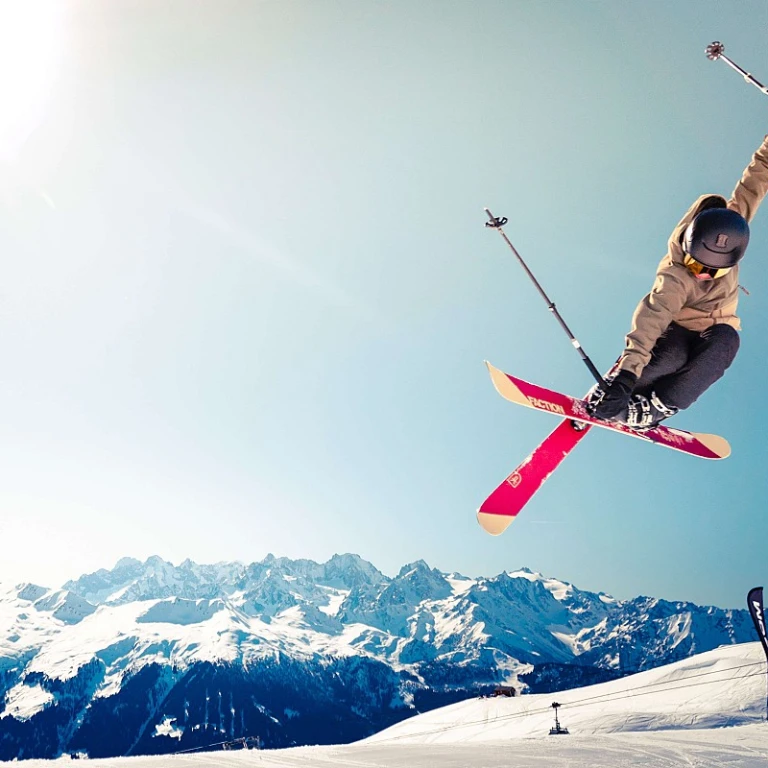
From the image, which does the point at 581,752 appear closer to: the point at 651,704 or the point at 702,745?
the point at 702,745

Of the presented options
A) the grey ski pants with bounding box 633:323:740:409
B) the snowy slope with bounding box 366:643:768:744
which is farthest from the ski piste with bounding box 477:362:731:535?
the snowy slope with bounding box 366:643:768:744

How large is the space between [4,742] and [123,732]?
117ft

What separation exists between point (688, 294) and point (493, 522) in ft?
11.8

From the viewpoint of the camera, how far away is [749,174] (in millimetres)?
5980

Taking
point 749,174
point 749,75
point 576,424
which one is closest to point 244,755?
point 576,424

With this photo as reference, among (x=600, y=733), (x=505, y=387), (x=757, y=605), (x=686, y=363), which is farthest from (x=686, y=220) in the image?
(x=600, y=733)

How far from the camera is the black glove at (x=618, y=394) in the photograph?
5434 millimetres

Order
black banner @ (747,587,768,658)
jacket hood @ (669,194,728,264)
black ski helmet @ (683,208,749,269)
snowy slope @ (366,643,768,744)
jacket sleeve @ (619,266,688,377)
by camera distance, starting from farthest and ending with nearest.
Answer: snowy slope @ (366,643,768,744), black banner @ (747,587,768,658), jacket hood @ (669,194,728,264), jacket sleeve @ (619,266,688,377), black ski helmet @ (683,208,749,269)

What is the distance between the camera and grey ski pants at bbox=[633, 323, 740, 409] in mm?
5922

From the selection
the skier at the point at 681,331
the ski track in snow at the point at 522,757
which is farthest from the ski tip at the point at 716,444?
the ski track in snow at the point at 522,757

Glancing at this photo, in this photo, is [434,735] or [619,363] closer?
[619,363]

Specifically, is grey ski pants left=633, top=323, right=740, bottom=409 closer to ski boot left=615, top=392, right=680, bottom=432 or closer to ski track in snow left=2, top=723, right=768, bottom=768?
ski boot left=615, top=392, right=680, bottom=432

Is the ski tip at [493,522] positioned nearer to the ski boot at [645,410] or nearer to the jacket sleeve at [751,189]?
the ski boot at [645,410]

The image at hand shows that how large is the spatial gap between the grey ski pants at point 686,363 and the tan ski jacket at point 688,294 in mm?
128
